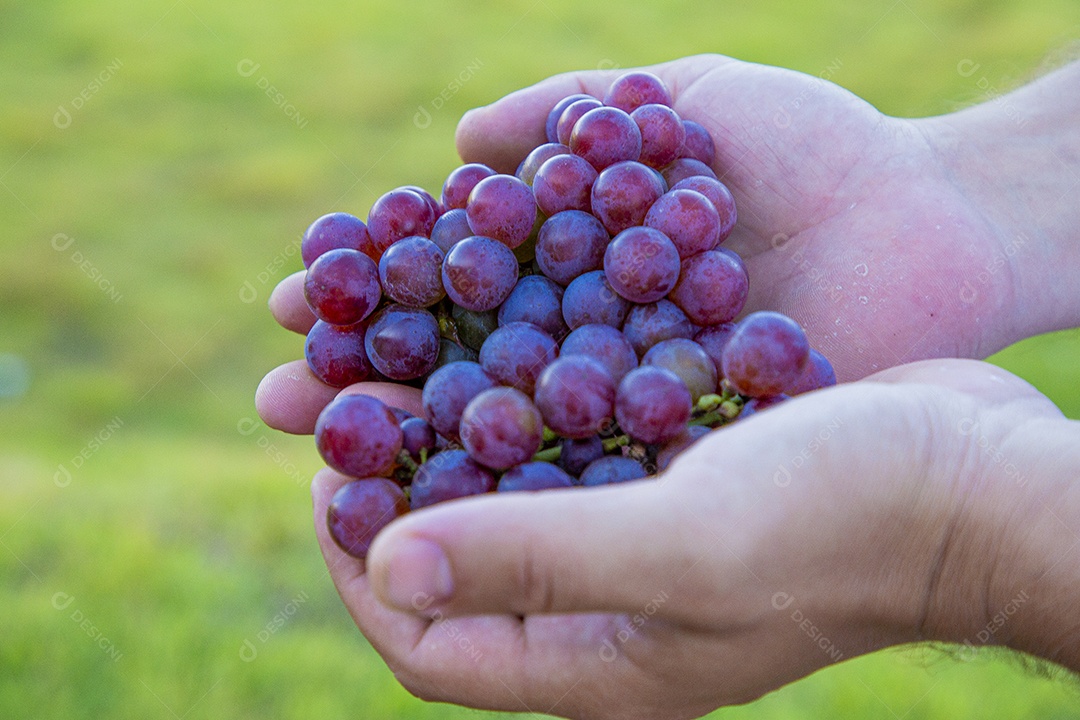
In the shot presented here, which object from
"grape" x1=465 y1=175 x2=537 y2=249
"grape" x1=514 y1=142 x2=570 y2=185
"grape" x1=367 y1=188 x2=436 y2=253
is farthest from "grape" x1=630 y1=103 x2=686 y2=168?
"grape" x1=367 y1=188 x2=436 y2=253

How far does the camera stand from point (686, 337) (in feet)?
4.09

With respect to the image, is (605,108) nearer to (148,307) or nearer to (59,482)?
(59,482)

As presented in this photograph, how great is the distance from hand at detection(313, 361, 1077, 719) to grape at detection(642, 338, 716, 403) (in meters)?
0.18

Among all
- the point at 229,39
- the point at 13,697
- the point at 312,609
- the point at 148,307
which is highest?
the point at 229,39

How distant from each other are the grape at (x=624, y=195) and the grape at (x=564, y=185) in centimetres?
4

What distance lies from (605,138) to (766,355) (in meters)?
0.49

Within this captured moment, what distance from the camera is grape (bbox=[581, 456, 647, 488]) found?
1.05 meters

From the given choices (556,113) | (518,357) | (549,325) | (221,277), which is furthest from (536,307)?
(221,277)

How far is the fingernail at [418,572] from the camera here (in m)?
0.82

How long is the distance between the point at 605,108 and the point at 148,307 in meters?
2.37

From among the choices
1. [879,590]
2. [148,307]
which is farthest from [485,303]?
[148,307]

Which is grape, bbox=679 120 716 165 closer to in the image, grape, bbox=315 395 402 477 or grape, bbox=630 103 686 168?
grape, bbox=630 103 686 168

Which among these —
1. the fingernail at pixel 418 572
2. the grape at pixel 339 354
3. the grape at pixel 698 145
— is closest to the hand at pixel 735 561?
the fingernail at pixel 418 572

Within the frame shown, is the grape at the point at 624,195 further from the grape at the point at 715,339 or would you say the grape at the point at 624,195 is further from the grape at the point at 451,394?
the grape at the point at 451,394
